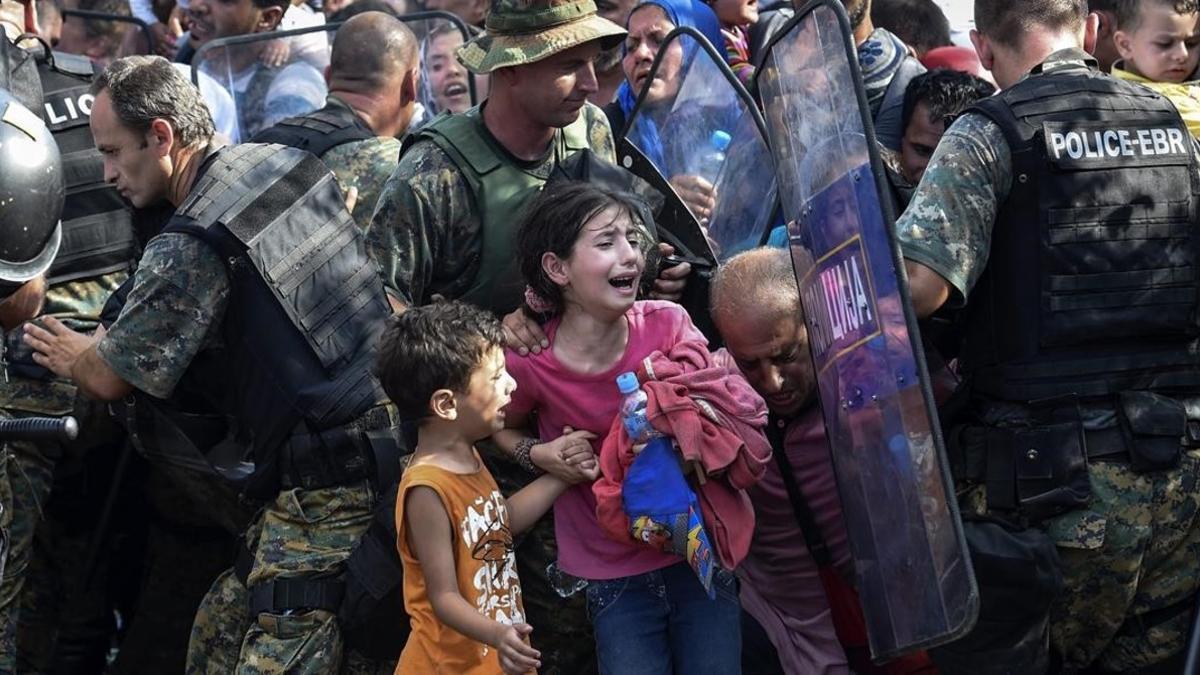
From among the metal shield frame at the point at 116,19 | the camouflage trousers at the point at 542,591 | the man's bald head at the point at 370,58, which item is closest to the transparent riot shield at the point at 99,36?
the metal shield frame at the point at 116,19

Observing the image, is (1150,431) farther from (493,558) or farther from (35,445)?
(35,445)

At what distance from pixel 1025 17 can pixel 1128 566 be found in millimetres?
1358

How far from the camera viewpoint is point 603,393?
14.5ft

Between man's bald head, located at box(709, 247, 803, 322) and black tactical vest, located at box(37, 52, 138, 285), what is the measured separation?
2331 mm

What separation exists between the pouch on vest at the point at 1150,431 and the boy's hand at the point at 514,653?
1465 mm

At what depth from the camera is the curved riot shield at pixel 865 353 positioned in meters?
3.67

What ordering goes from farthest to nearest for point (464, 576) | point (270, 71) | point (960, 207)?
1. point (270, 71)
2. point (464, 576)
3. point (960, 207)

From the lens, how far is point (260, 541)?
191 inches

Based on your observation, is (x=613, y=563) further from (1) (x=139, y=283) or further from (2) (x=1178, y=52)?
(2) (x=1178, y=52)

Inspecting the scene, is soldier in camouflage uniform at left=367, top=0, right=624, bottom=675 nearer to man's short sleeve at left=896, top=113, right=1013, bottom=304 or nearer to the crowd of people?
the crowd of people

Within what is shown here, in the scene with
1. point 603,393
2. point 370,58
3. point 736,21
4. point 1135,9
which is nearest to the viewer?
point 603,393

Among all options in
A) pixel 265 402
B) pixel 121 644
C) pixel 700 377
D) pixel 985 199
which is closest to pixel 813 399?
pixel 700 377

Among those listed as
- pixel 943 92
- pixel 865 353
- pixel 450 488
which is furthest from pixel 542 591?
pixel 943 92

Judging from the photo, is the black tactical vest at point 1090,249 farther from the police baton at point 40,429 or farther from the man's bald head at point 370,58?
the man's bald head at point 370,58
